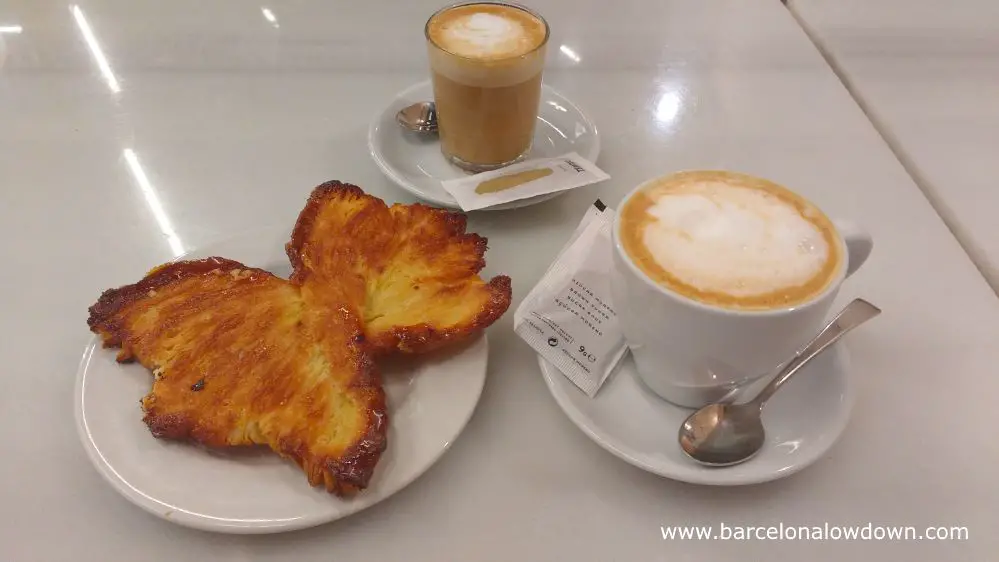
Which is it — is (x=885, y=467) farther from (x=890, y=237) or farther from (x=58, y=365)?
(x=58, y=365)

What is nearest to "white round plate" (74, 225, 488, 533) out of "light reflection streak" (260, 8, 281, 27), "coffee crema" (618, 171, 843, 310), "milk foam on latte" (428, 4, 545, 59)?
"coffee crema" (618, 171, 843, 310)

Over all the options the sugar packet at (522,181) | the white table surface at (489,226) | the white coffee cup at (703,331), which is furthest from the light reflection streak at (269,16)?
the white coffee cup at (703,331)

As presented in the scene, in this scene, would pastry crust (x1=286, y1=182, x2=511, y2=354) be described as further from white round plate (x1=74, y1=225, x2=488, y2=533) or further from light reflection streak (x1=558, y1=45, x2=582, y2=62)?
light reflection streak (x1=558, y1=45, x2=582, y2=62)

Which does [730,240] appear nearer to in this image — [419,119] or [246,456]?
[246,456]

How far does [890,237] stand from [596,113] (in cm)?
56

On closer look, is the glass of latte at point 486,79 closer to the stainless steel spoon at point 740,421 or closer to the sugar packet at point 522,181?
the sugar packet at point 522,181

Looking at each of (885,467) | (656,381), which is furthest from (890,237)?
(656,381)

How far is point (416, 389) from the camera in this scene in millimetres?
751

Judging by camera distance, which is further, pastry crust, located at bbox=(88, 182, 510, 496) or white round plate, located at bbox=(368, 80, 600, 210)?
white round plate, located at bbox=(368, 80, 600, 210)

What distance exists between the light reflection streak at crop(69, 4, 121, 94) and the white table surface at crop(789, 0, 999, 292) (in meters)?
1.49

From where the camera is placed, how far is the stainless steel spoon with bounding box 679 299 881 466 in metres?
0.69

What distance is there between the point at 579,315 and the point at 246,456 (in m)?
0.41

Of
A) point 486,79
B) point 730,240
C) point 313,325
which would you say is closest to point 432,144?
point 486,79

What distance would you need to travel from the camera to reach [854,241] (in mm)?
725
